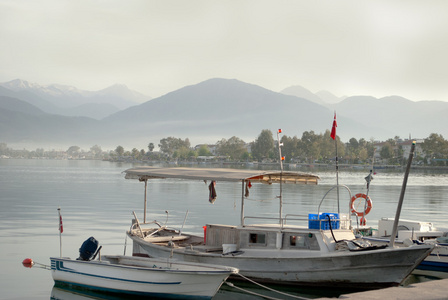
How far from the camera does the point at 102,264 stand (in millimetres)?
17953

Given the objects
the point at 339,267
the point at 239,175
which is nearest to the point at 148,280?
the point at 239,175

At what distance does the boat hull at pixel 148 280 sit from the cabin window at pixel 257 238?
303 cm

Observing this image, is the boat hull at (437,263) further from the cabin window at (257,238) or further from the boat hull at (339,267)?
the cabin window at (257,238)

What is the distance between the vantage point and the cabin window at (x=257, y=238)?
19.4 m

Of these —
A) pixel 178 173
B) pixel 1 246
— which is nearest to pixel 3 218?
pixel 1 246

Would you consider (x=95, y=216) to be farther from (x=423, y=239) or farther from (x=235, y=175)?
(x=423, y=239)

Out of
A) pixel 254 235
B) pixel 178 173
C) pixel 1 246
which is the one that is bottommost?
pixel 1 246

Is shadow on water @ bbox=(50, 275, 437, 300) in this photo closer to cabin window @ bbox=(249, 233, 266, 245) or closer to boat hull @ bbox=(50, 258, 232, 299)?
boat hull @ bbox=(50, 258, 232, 299)

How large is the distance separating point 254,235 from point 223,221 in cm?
2207

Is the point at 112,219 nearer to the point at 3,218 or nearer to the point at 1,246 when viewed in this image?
the point at 3,218

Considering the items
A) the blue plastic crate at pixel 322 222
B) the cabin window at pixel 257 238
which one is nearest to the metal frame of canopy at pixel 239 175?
the cabin window at pixel 257 238

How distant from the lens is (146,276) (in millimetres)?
17156

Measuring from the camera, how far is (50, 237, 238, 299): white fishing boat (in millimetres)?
16734

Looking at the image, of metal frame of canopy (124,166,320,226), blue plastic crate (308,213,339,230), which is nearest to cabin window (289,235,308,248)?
blue plastic crate (308,213,339,230)
